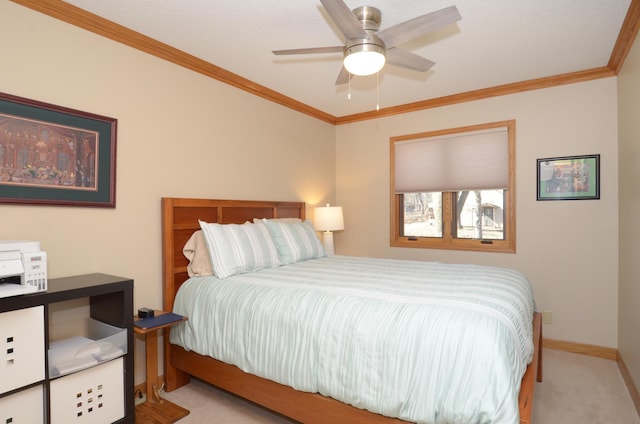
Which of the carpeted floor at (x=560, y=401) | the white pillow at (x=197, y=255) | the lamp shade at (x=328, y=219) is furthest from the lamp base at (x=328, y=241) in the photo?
the carpeted floor at (x=560, y=401)

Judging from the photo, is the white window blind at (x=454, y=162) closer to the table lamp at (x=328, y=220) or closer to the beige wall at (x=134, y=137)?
the table lamp at (x=328, y=220)

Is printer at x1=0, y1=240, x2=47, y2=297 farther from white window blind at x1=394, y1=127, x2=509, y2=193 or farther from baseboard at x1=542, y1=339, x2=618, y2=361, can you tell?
baseboard at x1=542, y1=339, x2=618, y2=361

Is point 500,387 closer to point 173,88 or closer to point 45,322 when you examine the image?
point 45,322

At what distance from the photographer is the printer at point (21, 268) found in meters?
1.63

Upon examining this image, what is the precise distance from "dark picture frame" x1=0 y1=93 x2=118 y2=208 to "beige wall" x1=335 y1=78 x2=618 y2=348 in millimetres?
3312

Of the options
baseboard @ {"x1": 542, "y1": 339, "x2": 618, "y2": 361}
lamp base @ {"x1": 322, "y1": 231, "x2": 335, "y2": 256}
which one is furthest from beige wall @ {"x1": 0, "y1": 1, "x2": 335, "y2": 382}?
baseboard @ {"x1": 542, "y1": 339, "x2": 618, "y2": 361}

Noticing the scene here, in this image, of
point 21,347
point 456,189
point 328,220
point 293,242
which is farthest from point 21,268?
point 456,189

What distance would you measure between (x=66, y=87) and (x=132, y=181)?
692mm

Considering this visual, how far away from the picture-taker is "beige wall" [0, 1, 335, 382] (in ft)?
6.86

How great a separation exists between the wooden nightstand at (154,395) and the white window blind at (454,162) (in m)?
2.99

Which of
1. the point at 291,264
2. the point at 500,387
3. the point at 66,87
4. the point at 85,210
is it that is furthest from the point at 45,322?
the point at 500,387

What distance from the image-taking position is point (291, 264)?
123 inches

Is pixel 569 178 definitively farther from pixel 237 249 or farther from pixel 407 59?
pixel 237 249

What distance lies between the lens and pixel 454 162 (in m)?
3.99
